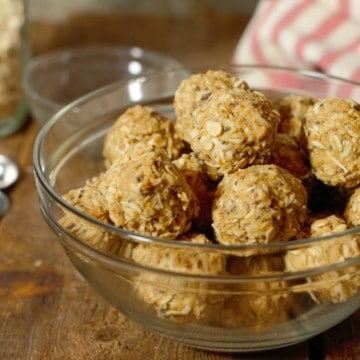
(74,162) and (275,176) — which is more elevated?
(275,176)

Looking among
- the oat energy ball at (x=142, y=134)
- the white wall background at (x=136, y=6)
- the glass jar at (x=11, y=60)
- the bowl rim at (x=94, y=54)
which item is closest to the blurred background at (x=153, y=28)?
the white wall background at (x=136, y=6)

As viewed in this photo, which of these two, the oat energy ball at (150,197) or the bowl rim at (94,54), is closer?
the oat energy ball at (150,197)

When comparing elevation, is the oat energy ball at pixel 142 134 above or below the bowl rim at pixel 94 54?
above

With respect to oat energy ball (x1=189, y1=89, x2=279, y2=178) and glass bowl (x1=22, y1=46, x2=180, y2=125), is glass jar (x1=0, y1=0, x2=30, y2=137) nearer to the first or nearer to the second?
glass bowl (x1=22, y1=46, x2=180, y2=125)

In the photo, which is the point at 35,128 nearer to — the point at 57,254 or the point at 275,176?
the point at 57,254

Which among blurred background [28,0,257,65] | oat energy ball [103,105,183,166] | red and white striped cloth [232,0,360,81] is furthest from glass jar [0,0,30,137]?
oat energy ball [103,105,183,166]

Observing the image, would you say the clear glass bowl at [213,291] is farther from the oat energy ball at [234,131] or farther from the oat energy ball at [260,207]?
the oat energy ball at [234,131]

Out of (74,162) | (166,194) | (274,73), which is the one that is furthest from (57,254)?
(274,73)
